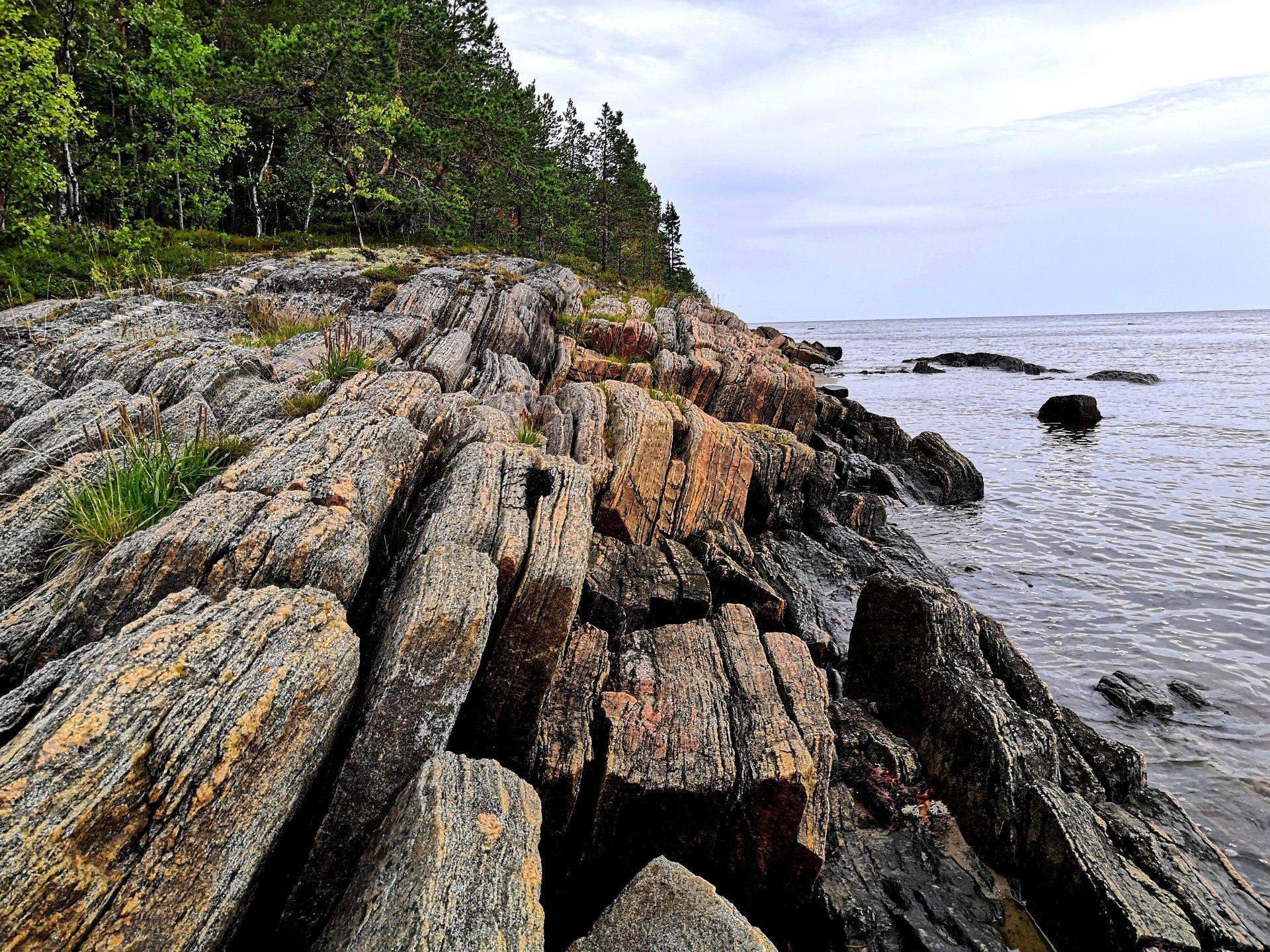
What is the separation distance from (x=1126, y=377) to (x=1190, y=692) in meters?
51.1

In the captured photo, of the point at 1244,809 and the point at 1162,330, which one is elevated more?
the point at 1162,330

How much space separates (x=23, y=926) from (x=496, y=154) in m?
47.8

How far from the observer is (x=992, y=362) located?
2562 inches

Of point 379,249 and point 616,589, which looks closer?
point 616,589

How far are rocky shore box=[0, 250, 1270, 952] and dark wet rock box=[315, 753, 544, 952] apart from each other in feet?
0.06

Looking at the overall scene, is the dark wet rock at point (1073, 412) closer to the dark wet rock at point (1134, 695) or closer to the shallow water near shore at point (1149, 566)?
the shallow water near shore at point (1149, 566)

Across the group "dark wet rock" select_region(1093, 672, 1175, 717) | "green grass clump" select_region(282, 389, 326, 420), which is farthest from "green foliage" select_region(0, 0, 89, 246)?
"dark wet rock" select_region(1093, 672, 1175, 717)

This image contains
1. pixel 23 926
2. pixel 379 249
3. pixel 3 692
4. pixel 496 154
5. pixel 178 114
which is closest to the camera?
pixel 23 926

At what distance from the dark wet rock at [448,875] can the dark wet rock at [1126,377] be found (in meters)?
59.1

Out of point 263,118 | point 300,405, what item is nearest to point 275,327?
point 300,405

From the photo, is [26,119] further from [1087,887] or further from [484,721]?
[1087,887]

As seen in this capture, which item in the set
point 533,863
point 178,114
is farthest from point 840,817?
point 178,114

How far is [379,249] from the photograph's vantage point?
30828 millimetres

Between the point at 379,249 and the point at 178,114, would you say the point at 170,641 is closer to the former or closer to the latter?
the point at 379,249
